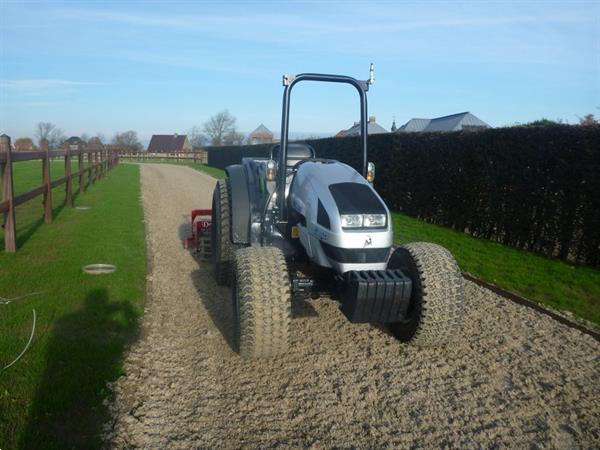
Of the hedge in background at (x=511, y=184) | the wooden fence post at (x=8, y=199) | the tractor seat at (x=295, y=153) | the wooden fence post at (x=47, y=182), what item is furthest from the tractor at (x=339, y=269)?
the wooden fence post at (x=47, y=182)

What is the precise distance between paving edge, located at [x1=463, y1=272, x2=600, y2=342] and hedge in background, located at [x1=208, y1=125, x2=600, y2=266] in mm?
2152

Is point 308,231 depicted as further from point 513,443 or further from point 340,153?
point 340,153

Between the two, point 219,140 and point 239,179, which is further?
point 219,140

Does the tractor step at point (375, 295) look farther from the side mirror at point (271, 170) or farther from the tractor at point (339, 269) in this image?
the side mirror at point (271, 170)

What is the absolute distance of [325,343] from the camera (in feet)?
14.0

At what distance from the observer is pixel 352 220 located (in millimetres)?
3748

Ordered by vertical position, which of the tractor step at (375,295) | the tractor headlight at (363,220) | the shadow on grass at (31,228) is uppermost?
the tractor headlight at (363,220)

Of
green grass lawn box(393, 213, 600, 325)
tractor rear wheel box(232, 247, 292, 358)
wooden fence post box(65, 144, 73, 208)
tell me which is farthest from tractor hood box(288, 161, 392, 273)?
wooden fence post box(65, 144, 73, 208)

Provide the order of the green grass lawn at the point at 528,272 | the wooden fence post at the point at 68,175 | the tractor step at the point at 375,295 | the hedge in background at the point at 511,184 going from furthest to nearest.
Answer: the wooden fence post at the point at 68,175, the hedge in background at the point at 511,184, the green grass lawn at the point at 528,272, the tractor step at the point at 375,295

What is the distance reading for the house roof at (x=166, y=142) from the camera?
84750mm

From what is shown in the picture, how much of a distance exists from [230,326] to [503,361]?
2.34 m

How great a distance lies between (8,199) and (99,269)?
1893 mm

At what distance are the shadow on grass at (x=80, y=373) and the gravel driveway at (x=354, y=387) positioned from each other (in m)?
0.13

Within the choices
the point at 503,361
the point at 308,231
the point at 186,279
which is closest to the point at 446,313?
the point at 503,361
